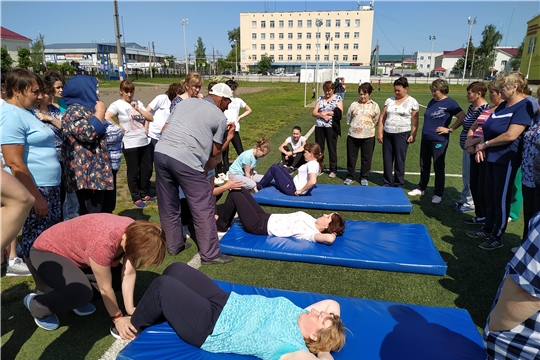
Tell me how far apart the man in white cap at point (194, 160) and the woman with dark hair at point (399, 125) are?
357cm

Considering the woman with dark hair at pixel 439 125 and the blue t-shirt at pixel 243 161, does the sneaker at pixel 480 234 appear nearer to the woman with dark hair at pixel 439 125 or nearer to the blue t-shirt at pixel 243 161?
the woman with dark hair at pixel 439 125

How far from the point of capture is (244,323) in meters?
2.60

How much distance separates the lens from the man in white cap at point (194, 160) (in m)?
3.98

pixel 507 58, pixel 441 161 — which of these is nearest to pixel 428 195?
pixel 441 161

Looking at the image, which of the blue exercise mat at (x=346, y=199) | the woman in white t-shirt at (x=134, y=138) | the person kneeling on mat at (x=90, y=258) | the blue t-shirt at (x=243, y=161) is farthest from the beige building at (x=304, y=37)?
the person kneeling on mat at (x=90, y=258)

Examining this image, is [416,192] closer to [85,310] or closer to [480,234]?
[480,234]

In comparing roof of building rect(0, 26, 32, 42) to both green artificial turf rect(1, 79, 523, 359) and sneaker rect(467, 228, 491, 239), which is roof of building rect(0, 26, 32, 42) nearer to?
green artificial turf rect(1, 79, 523, 359)

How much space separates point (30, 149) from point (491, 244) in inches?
211

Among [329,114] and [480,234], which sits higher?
[329,114]

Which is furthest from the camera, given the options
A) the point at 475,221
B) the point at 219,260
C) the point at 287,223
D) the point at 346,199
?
the point at 346,199

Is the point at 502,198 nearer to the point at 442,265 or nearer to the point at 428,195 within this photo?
the point at 442,265

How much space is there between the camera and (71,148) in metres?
4.06

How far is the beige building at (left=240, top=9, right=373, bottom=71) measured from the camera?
3068 inches

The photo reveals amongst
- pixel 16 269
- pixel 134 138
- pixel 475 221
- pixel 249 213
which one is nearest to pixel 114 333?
pixel 16 269
